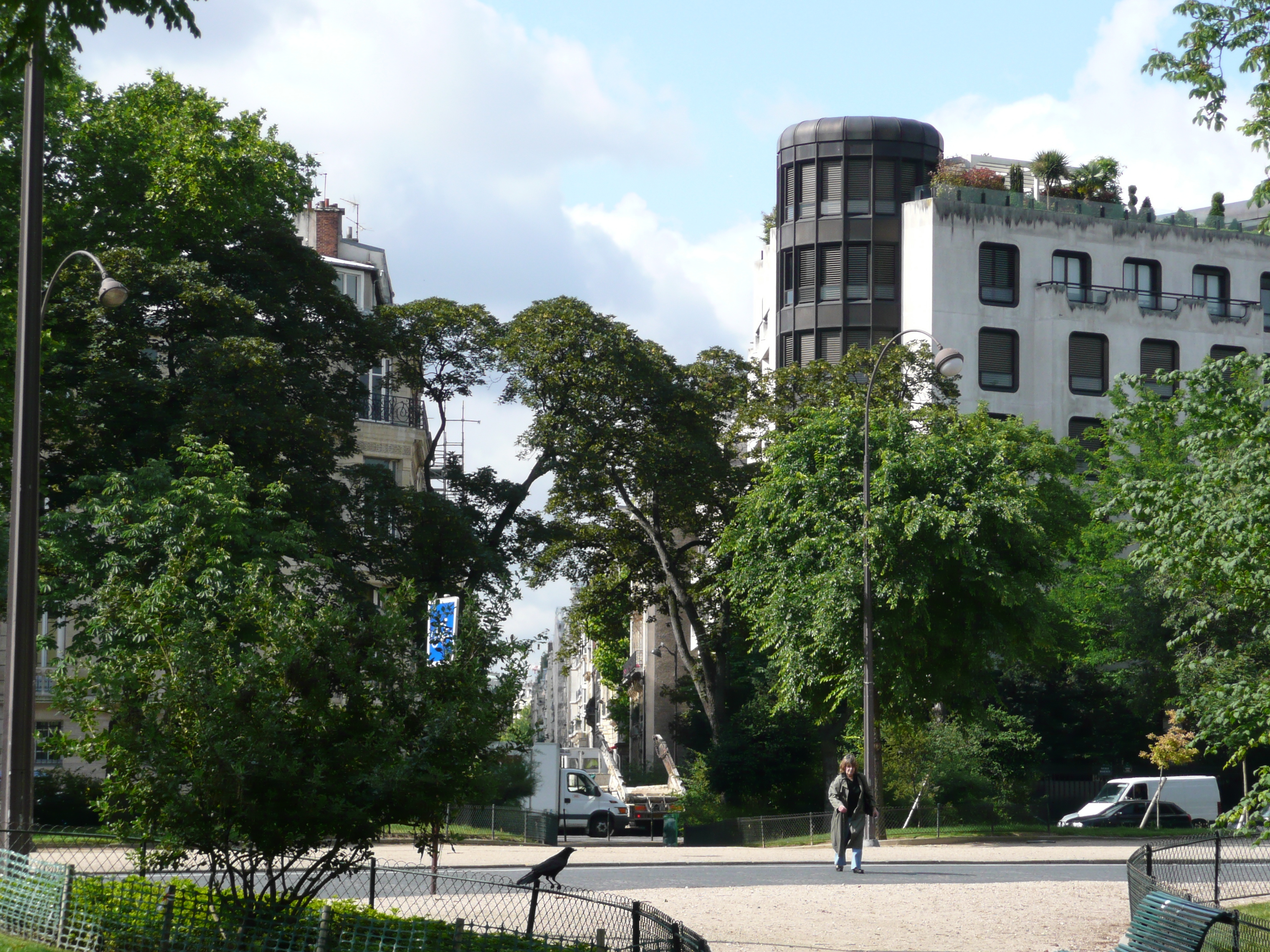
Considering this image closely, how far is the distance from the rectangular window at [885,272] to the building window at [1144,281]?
1074cm

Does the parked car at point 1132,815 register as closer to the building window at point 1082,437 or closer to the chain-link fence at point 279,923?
the building window at point 1082,437

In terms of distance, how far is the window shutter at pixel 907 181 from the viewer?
5944 cm

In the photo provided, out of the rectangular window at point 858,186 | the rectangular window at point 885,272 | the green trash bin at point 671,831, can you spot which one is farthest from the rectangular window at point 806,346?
the green trash bin at point 671,831

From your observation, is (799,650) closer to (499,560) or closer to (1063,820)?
(499,560)

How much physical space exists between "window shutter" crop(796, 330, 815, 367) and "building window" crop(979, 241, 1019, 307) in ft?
24.1

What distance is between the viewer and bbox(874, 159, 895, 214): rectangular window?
59062 millimetres

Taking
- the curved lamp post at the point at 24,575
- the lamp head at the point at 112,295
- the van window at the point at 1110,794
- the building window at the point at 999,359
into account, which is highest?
the building window at the point at 999,359

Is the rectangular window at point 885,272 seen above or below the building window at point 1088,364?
above

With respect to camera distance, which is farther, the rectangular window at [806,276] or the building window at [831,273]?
the rectangular window at [806,276]

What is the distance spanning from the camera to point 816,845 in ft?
104

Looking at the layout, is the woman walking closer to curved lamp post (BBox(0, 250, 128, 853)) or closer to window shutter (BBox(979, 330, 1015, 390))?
curved lamp post (BBox(0, 250, 128, 853))

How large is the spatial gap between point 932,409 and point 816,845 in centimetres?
1223

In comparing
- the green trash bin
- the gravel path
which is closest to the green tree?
the gravel path

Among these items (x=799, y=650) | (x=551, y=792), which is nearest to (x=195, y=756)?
(x=799, y=650)
